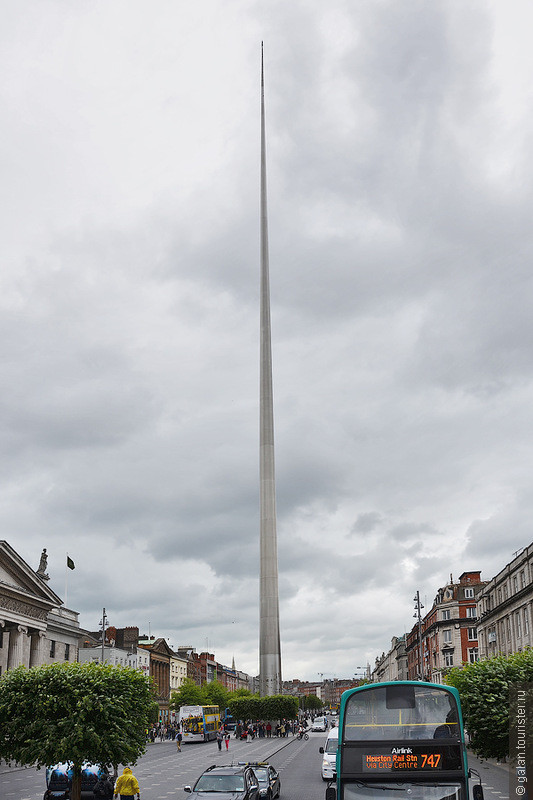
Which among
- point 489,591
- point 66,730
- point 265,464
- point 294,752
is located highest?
point 265,464

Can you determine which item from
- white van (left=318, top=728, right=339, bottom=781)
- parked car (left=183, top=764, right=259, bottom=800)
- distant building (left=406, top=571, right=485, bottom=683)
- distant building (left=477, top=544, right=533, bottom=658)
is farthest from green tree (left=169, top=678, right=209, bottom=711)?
parked car (left=183, top=764, right=259, bottom=800)

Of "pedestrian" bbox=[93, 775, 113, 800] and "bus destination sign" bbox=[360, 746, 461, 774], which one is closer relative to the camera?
"bus destination sign" bbox=[360, 746, 461, 774]

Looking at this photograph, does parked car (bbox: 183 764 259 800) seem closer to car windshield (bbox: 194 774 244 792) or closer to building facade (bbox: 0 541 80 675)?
car windshield (bbox: 194 774 244 792)

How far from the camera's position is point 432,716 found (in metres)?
14.6

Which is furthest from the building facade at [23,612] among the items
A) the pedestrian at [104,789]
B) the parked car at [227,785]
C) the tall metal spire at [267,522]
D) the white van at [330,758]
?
the parked car at [227,785]

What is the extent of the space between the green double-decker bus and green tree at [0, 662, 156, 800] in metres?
10.8

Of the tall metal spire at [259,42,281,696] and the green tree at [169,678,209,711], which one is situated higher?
the tall metal spire at [259,42,281,696]

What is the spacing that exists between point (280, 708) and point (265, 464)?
1097 inches

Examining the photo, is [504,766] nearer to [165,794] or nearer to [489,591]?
[165,794]

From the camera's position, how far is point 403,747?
1437cm

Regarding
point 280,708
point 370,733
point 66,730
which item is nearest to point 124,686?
point 66,730

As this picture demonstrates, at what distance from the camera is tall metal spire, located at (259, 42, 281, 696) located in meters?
90.8

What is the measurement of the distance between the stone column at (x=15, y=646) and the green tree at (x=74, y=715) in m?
48.4

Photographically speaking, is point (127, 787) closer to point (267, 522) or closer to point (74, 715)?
point (74, 715)
